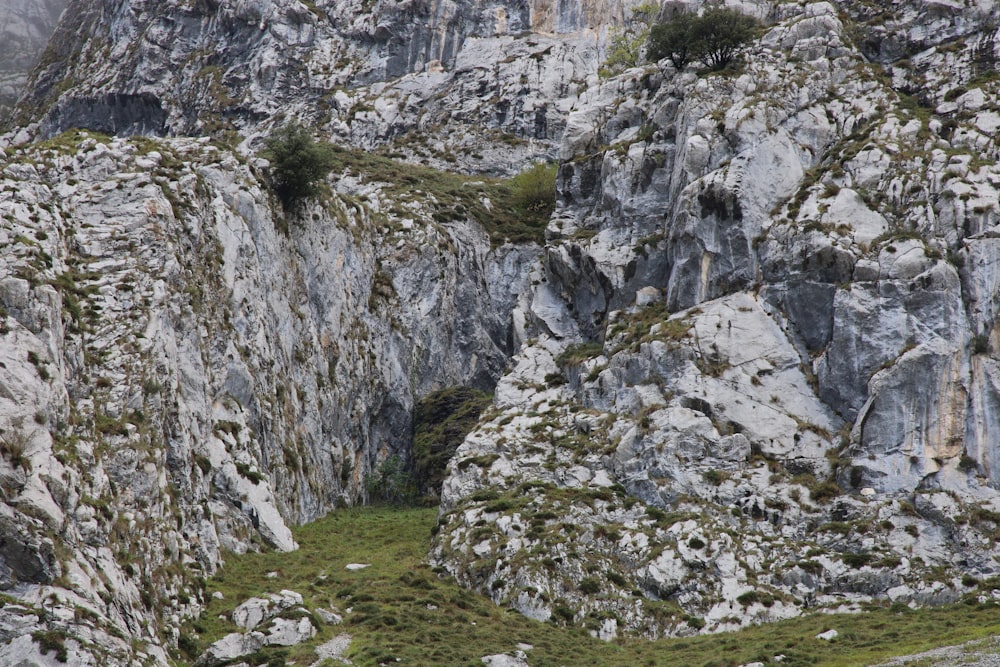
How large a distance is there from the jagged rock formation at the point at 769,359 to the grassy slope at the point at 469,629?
1955 millimetres

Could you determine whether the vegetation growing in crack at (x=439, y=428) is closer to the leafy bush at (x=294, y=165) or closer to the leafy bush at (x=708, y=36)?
the leafy bush at (x=294, y=165)

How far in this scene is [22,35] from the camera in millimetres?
161250

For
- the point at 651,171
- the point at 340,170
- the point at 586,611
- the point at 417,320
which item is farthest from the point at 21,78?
the point at 586,611

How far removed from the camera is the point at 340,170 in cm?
8250

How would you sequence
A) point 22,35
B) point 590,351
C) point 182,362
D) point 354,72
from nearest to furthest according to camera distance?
point 182,362, point 590,351, point 354,72, point 22,35

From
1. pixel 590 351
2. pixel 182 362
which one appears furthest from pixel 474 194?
pixel 182 362

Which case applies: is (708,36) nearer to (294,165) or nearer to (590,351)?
(590,351)

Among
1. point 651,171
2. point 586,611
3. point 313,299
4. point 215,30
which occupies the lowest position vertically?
point 586,611

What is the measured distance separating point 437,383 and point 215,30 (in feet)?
245

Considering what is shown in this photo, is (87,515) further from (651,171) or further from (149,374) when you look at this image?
(651,171)

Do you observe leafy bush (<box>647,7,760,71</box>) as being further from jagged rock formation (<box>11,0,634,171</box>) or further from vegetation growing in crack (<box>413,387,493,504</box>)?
jagged rock formation (<box>11,0,634,171</box>)

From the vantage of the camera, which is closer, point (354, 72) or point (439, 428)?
point (439, 428)

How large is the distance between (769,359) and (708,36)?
29106mm

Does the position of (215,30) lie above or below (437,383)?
above
